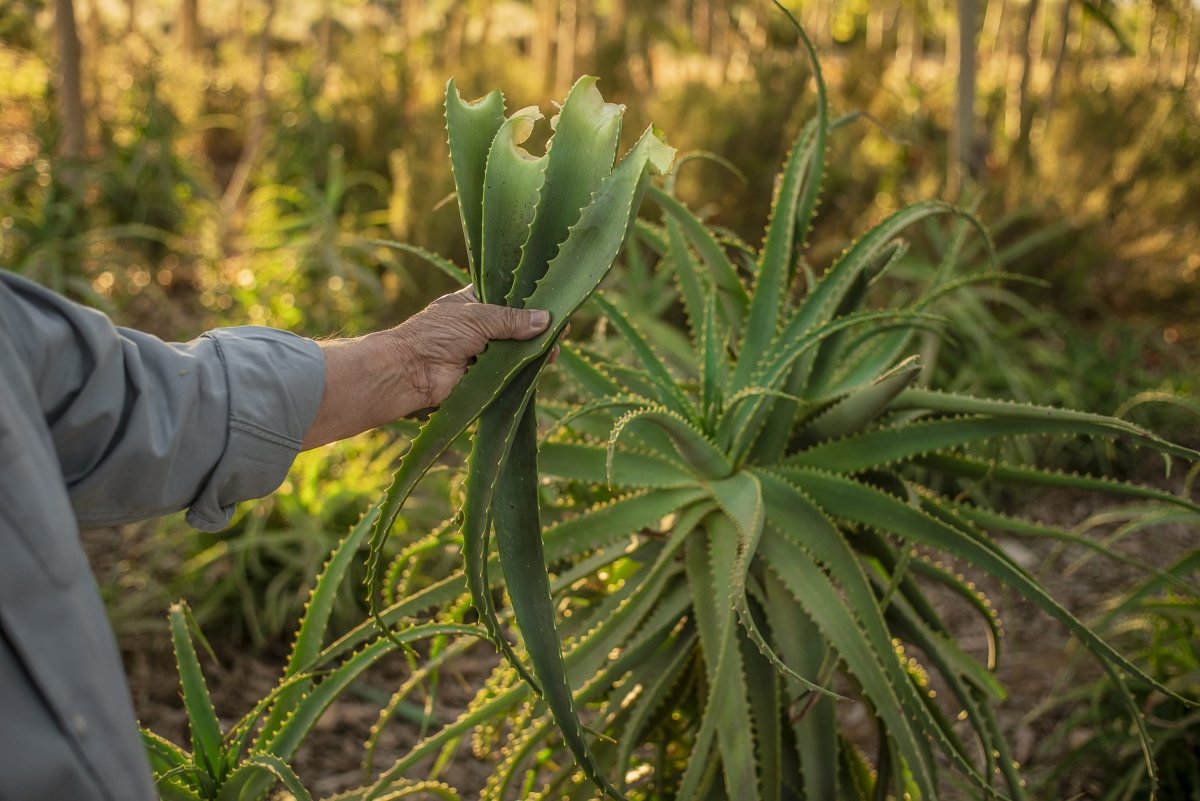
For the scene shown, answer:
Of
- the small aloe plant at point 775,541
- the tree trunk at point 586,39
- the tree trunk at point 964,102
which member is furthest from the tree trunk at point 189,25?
the small aloe plant at point 775,541

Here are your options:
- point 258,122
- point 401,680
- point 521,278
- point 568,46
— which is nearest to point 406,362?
point 521,278

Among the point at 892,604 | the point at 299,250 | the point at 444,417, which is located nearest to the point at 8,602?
the point at 444,417

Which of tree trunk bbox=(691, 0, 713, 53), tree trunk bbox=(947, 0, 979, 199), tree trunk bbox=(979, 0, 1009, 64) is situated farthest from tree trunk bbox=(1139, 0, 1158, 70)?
tree trunk bbox=(947, 0, 979, 199)

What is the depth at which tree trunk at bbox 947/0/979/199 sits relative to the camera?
15.5 feet

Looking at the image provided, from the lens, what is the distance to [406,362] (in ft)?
4.49

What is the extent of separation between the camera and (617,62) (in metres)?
8.82

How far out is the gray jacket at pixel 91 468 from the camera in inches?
35.4

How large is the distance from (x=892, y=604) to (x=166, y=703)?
1838 mm

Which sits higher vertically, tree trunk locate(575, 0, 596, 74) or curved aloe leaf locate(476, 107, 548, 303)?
tree trunk locate(575, 0, 596, 74)

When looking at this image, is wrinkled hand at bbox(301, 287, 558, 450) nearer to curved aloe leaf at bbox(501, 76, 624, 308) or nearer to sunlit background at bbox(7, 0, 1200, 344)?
curved aloe leaf at bbox(501, 76, 624, 308)

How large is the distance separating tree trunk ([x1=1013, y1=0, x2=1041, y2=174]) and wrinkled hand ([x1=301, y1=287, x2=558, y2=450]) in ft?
19.7

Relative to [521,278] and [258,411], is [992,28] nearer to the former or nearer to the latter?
[521,278]

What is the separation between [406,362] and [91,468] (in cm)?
38

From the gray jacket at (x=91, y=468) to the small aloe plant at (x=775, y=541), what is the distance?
49cm
